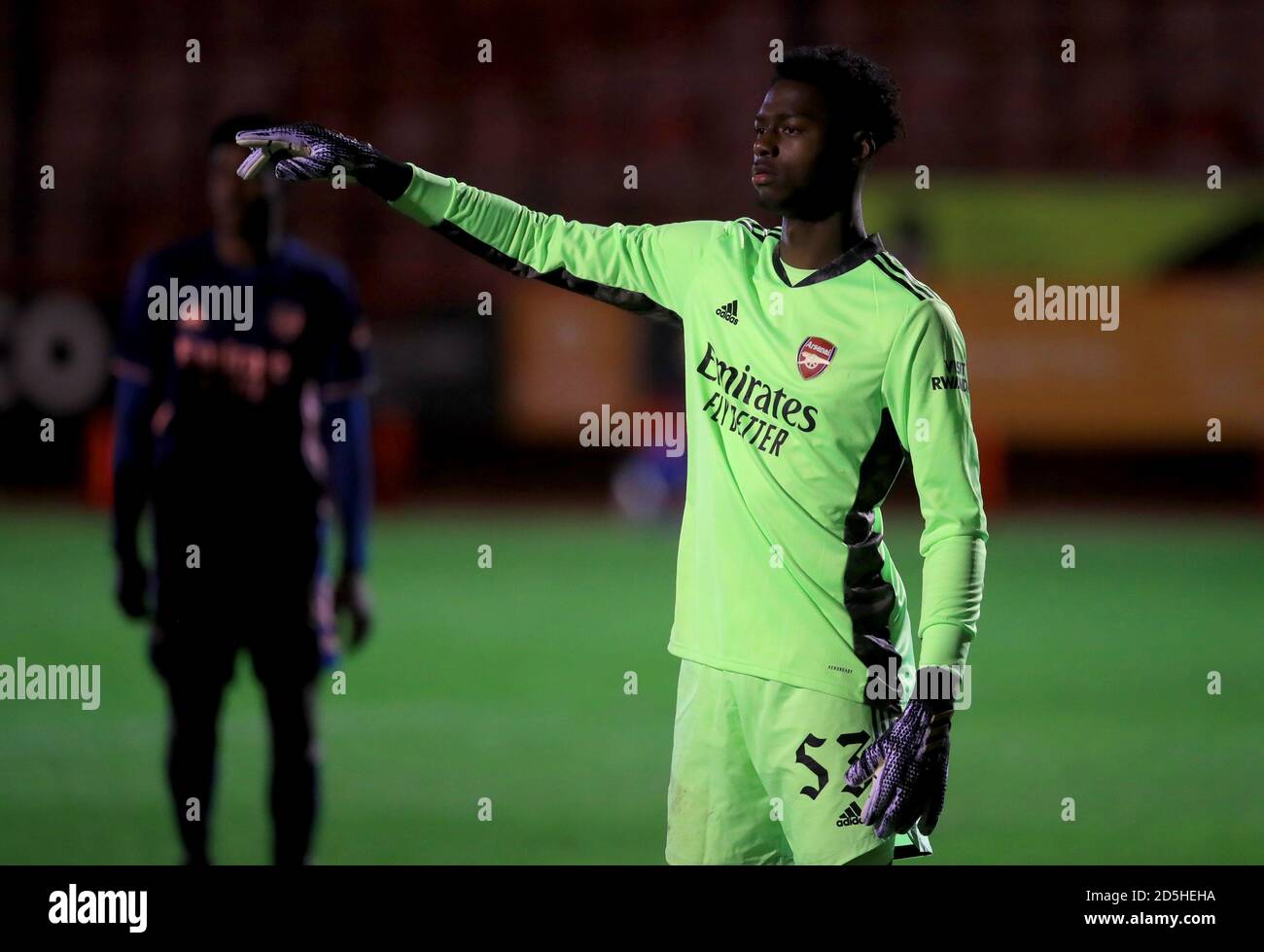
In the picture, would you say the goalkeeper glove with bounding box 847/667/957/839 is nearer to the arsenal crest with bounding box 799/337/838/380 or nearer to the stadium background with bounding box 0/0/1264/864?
the arsenal crest with bounding box 799/337/838/380

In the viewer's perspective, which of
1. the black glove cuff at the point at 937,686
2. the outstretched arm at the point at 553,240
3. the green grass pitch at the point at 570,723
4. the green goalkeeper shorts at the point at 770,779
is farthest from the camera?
the green grass pitch at the point at 570,723

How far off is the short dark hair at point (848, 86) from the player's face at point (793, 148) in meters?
0.03

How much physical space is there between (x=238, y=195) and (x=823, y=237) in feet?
6.76

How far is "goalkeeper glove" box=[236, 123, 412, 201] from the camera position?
10.9ft

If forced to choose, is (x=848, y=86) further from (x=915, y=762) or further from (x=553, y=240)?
(x=915, y=762)

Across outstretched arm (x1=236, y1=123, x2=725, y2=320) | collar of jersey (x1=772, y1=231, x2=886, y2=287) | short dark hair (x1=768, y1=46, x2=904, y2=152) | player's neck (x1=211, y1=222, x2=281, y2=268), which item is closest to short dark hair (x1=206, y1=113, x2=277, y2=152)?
player's neck (x1=211, y1=222, x2=281, y2=268)

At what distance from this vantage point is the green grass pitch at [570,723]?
547 cm

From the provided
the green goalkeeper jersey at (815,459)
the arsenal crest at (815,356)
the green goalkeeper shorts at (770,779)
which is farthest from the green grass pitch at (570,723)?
the arsenal crest at (815,356)

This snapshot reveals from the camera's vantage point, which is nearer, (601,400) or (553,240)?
(553,240)

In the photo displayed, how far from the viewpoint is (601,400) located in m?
15.8

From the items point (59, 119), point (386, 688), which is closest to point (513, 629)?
point (386, 688)

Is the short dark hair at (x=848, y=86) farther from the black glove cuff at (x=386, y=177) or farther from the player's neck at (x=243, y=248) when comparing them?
the player's neck at (x=243, y=248)

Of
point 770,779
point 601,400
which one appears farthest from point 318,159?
point 601,400

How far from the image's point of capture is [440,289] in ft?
53.3
